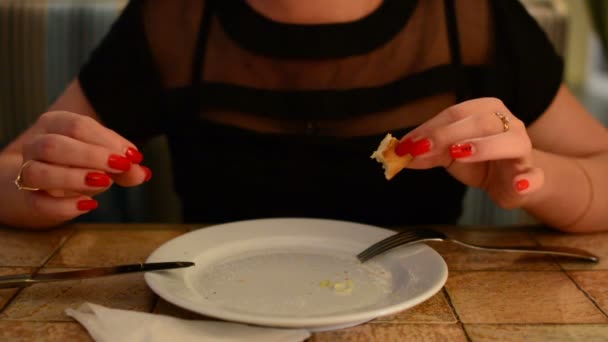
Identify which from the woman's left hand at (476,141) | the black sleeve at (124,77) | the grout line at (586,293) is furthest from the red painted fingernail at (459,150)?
the black sleeve at (124,77)

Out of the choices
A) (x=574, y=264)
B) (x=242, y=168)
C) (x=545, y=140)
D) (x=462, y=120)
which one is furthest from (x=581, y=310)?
(x=242, y=168)

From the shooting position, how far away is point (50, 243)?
3.09 feet

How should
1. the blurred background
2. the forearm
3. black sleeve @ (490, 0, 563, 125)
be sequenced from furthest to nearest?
the blurred background
black sleeve @ (490, 0, 563, 125)
the forearm

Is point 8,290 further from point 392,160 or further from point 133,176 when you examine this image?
point 392,160

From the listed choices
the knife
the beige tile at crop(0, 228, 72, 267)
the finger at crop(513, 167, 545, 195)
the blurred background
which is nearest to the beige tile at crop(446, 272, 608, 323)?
the finger at crop(513, 167, 545, 195)

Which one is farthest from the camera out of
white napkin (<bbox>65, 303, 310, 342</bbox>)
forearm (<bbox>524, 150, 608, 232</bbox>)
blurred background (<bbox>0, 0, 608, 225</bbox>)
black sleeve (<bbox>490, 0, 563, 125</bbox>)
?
blurred background (<bbox>0, 0, 608, 225</bbox>)

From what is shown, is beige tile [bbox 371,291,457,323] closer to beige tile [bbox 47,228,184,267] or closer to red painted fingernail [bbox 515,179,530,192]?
red painted fingernail [bbox 515,179,530,192]

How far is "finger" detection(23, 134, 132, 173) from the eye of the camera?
2.71ft

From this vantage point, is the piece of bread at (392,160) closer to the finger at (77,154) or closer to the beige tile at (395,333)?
the beige tile at (395,333)

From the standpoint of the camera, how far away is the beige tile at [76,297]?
71 cm

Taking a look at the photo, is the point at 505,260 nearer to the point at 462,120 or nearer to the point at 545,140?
the point at 462,120

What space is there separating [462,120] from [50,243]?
60 centimetres

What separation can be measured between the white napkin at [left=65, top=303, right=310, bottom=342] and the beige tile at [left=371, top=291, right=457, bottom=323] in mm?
105

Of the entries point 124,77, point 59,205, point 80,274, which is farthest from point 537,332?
point 124,77
